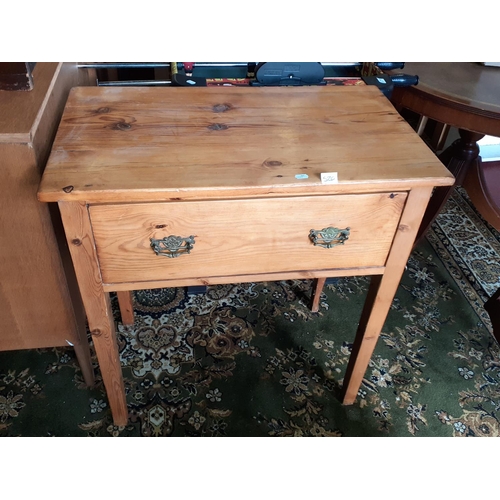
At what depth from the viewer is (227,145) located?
36.3 inches

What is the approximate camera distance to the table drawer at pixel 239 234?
853mm

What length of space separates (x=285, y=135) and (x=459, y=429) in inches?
37.6

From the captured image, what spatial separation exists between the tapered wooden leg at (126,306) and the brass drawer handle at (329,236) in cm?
73

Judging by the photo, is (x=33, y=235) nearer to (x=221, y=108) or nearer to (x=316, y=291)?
(x=221, y=108)

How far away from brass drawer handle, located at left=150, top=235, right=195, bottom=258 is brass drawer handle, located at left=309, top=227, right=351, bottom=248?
236 mm

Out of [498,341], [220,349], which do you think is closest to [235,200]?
[220,349]

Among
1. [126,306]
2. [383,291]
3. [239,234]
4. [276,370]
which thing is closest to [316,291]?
[276,370]

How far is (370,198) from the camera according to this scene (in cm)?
89

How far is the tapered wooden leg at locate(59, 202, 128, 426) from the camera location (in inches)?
32.7

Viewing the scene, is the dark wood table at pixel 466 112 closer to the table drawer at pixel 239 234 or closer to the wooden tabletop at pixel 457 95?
the wooden tabletop at pixel 457 95

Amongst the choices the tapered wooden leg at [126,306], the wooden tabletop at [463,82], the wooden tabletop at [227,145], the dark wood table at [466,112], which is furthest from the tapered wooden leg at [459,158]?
the tapered wooden leg at [126,306]

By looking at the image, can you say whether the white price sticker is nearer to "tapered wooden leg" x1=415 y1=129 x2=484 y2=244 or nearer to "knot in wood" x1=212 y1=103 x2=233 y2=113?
"knot in wood" x1=212 y1=103 x2=233 y2=113

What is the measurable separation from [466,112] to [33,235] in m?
1.16

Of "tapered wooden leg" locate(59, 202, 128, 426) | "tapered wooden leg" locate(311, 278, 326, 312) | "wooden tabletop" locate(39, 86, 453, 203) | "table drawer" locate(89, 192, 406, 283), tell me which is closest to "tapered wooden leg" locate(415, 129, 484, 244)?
"tapered wooden leg" locate(311, 278, 326, 312)
